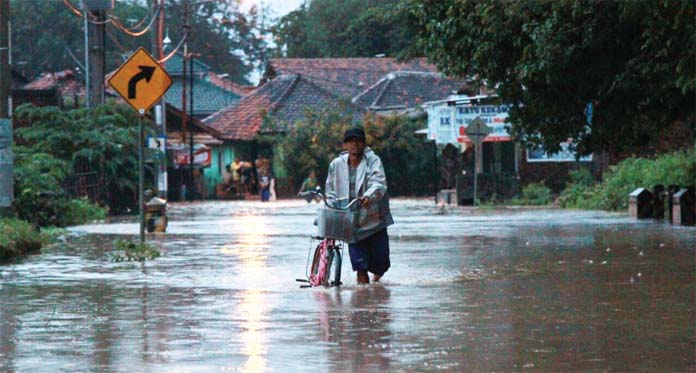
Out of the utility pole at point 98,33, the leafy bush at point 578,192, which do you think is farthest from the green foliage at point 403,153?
the utility pole at point 98,33

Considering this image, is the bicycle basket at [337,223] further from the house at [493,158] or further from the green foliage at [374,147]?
the green foliage at [374,147]

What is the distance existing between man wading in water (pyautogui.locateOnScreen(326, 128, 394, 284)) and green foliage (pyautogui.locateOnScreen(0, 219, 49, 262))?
19.1 feet

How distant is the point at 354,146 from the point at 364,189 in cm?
45

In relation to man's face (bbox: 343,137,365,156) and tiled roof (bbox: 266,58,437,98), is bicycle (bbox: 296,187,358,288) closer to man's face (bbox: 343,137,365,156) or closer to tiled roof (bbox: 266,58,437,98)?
man's face (bbox: 343,137,365,156)

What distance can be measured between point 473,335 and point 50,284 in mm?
6388

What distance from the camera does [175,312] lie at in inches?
509

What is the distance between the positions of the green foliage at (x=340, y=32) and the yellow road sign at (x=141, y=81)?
6582 centimetres

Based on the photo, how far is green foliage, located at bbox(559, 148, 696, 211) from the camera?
1403 inches

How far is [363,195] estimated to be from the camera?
1534cm

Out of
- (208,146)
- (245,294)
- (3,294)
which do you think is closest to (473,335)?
(245,294)

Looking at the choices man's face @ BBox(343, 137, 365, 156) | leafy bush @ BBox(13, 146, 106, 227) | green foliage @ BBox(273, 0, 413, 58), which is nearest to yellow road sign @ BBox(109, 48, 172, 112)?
leafy bush @ BBox(13, 146, 106, 227)

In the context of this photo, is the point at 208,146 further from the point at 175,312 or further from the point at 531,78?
the point at 175,312

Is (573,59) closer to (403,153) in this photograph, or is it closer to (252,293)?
(252,293)

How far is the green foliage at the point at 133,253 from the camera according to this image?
19952 millimetres
